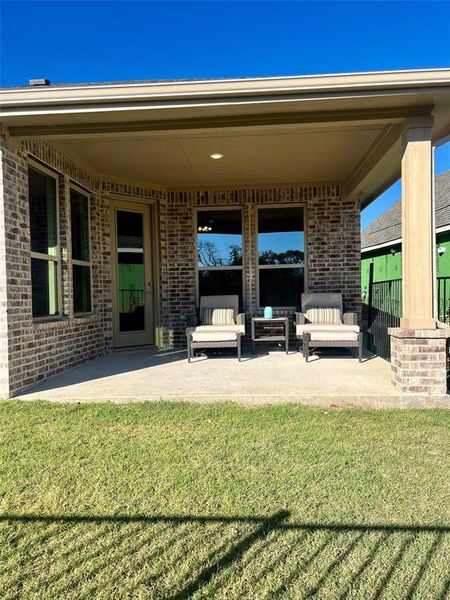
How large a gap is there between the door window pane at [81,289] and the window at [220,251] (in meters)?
2.06

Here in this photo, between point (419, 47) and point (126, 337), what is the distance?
897cm

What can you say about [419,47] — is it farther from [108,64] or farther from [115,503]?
[115,503]

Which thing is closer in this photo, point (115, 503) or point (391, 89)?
point (115, 503)

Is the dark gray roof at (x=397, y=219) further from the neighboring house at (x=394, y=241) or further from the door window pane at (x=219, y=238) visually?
the door window pane at (x=219, y=238)

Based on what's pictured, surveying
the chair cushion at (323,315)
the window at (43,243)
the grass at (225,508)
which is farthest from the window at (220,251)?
the grass at (225,508)

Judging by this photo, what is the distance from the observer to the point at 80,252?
6.14m

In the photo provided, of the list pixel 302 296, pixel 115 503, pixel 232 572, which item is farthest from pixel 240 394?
pixel 302 296

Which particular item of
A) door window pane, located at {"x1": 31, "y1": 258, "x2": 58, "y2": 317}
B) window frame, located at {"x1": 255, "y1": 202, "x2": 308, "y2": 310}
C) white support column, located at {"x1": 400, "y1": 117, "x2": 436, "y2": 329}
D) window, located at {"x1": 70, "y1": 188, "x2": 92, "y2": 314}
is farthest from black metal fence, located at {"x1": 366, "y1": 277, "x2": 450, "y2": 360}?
door window pane, located at {"x1": 31, "y1": 258, "x2": 58, "y2": 317}

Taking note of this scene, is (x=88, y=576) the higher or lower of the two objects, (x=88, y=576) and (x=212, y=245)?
the lower

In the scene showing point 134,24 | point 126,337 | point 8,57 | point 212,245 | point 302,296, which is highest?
point 134,24

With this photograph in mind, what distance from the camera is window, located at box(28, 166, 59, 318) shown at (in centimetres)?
485

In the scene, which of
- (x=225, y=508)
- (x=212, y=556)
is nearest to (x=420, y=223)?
(x=225, y=508)

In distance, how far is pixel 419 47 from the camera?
9.48 meters

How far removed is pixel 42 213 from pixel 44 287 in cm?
89
